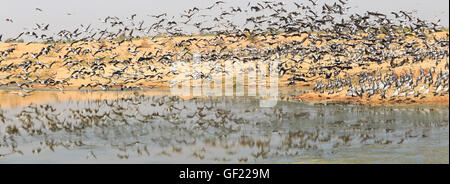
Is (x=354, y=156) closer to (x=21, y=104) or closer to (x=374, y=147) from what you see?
(x=374, y=147)

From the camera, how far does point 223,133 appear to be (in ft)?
75.2

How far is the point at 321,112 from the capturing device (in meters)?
29.6

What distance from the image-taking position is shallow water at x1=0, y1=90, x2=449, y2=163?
Answer: 18203 mm

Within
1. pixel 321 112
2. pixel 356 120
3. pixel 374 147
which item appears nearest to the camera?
pixel 374 147

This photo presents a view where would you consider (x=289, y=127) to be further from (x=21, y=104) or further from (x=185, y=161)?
(x=21, y=104)

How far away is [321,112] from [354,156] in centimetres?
1193

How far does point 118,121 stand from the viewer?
27375 millimetres

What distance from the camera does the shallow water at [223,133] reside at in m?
18.2

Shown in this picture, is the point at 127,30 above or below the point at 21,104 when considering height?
above

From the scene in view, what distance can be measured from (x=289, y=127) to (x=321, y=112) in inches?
228

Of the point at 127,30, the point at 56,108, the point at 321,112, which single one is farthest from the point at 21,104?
the point at 321,112

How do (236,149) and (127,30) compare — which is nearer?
(236,149)

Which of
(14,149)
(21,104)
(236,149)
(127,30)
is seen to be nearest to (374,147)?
(236,149)
